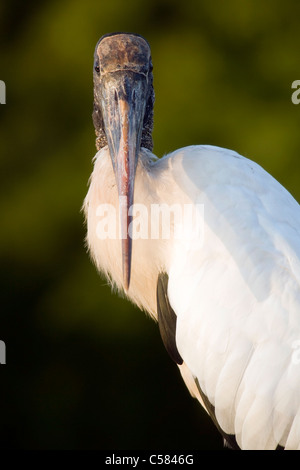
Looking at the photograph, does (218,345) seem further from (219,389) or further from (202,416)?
(202,416)

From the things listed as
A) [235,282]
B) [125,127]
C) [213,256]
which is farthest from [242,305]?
[125,127]

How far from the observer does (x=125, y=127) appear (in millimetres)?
2396

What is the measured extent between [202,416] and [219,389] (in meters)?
2.67

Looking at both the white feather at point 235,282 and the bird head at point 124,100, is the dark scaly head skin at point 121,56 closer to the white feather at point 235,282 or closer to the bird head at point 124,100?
the bird head at point 124,100

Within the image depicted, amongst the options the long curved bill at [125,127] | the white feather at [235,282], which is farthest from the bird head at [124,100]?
the white feather at [235,282]

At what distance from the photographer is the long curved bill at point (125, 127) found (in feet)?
7.51

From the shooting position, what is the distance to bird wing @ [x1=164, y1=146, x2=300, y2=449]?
230 centimetres

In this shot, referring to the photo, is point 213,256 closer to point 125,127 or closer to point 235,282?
point 235,282

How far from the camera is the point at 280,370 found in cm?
230

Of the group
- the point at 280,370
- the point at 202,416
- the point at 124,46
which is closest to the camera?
the point at 280,370

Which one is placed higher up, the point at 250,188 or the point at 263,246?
the point at 250,188

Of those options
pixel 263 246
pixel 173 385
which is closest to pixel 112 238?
pixel 263 246

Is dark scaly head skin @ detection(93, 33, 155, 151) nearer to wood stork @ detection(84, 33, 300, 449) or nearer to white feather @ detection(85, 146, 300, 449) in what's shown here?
wood stork @ detection(84, 33, 300, 449)

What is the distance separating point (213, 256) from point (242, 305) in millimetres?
175
